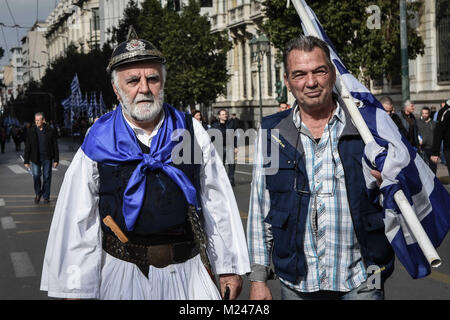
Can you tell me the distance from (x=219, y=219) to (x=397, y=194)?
94cm

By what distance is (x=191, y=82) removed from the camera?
37.8 m

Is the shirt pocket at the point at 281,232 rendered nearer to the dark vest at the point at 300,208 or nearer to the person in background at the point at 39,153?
the dark vest at the point at 300,208

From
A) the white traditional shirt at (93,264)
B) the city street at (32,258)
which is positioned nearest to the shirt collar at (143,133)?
the white traditional shirt at (93,264)

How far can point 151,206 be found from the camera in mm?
3451

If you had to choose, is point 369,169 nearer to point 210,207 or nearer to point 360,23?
point 210,207

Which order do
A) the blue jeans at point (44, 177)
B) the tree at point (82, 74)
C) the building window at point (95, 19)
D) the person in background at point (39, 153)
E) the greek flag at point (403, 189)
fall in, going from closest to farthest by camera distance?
the greek flag at point (403, 189)
the blue jeans at point (44, 177)
the person in background at point (39, 153)
the tree at point (82, 74)
the building window at point (95, 19)

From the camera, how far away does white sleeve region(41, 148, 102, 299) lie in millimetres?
3412

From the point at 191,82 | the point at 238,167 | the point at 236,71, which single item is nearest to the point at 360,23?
the point at 238,167

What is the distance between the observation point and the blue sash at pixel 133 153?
3.44 metres

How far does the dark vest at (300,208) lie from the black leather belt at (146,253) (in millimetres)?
456

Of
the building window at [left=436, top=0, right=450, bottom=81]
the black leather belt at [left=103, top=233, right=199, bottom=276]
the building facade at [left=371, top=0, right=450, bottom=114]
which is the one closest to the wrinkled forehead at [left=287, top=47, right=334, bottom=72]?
the black leather belt at [left=103, top=233, right=199, bottom=276]

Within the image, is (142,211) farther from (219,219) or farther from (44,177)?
(44,177)

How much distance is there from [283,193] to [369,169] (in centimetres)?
41
